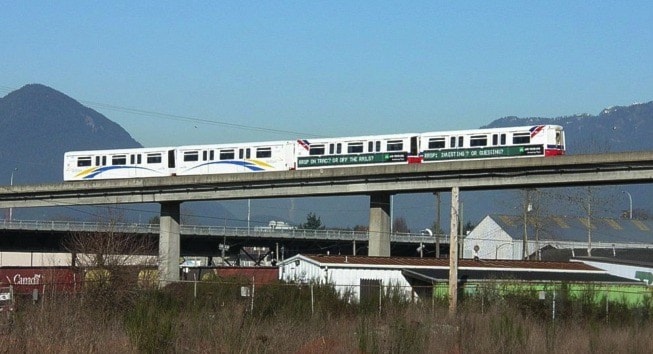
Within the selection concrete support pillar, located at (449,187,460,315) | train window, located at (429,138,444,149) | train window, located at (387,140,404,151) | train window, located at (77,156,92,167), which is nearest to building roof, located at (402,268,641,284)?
concrete support pillar, located at (449,187,460,315)

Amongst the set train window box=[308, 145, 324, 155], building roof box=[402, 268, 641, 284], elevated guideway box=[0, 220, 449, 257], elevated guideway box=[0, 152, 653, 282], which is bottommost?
building roof box=[402, 268, 641, 284]

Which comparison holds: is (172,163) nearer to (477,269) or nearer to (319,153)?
(319,153)

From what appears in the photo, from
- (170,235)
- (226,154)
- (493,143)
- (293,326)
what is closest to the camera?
(293,326)

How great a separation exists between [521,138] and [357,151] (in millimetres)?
10749

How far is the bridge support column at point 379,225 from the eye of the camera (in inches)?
2457

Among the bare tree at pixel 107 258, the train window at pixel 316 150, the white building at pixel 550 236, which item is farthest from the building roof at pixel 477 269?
the white building at pixel 550 236

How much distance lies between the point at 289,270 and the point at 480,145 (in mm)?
13985

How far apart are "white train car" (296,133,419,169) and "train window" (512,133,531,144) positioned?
6632 mm

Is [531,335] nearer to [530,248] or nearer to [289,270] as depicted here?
[289,270]

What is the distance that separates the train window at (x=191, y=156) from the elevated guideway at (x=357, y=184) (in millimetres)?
2424

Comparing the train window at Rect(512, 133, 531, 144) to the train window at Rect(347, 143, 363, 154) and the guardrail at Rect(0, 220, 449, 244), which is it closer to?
the train window at Rect(347, 143, 363, 154)

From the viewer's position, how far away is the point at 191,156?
→ 6750 centimetres

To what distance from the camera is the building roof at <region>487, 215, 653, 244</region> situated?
336 ft

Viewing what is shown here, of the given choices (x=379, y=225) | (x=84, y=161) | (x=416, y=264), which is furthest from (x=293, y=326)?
(x=84, y=161)
